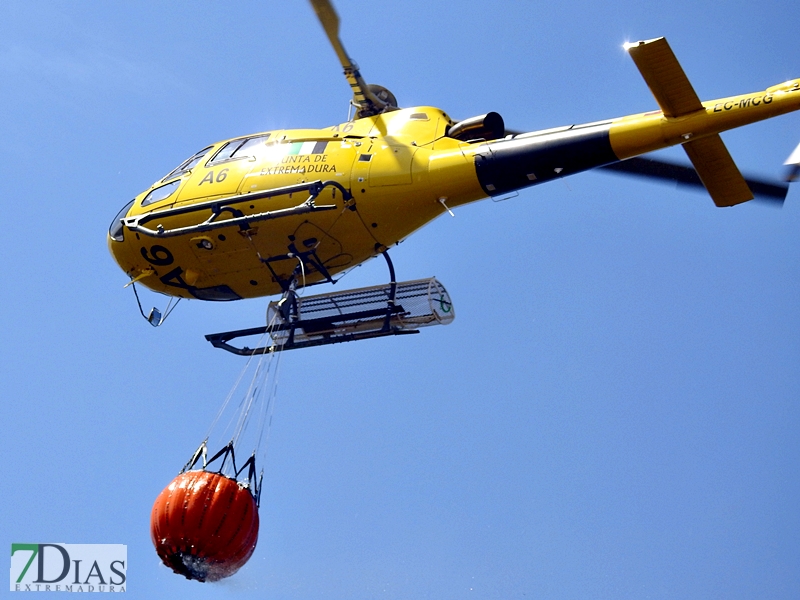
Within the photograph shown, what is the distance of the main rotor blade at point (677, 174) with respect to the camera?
15.6 metres

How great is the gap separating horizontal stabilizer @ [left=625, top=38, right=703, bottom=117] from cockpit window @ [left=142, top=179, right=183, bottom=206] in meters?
6.98

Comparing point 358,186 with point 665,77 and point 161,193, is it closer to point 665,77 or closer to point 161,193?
point 161,193

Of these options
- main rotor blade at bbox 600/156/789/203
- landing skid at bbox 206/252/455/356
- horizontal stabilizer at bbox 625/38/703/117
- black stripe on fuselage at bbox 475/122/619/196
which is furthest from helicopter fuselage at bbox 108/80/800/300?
main rotor blade at bbox 600/156/789/203

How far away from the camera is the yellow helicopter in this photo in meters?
15.1

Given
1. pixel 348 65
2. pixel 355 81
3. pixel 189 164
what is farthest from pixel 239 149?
pixel 348 65

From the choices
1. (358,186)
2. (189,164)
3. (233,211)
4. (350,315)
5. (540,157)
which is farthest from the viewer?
(189,164)

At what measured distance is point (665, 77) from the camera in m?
14.5

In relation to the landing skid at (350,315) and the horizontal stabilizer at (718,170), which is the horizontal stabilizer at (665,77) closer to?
the horizontal stabilizer at (718,170)

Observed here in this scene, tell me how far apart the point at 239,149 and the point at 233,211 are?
4.30ft

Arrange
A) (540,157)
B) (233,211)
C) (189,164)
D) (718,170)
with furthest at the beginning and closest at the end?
(189,164) → (233,211) → (718,170) → (540,157)

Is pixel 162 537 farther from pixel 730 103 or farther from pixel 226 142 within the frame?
pixel 730 103

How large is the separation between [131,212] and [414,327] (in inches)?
185

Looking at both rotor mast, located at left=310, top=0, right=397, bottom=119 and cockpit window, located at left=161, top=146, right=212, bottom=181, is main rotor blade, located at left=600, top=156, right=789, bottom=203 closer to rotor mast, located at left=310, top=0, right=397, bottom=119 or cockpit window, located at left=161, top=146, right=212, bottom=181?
rotor mast, located at left=310, top=0, right=397, bottom=119

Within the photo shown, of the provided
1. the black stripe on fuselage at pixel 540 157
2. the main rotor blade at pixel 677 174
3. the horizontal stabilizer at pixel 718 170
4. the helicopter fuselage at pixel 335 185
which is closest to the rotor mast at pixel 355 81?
the helicopter fuselage at pixel 335 185
